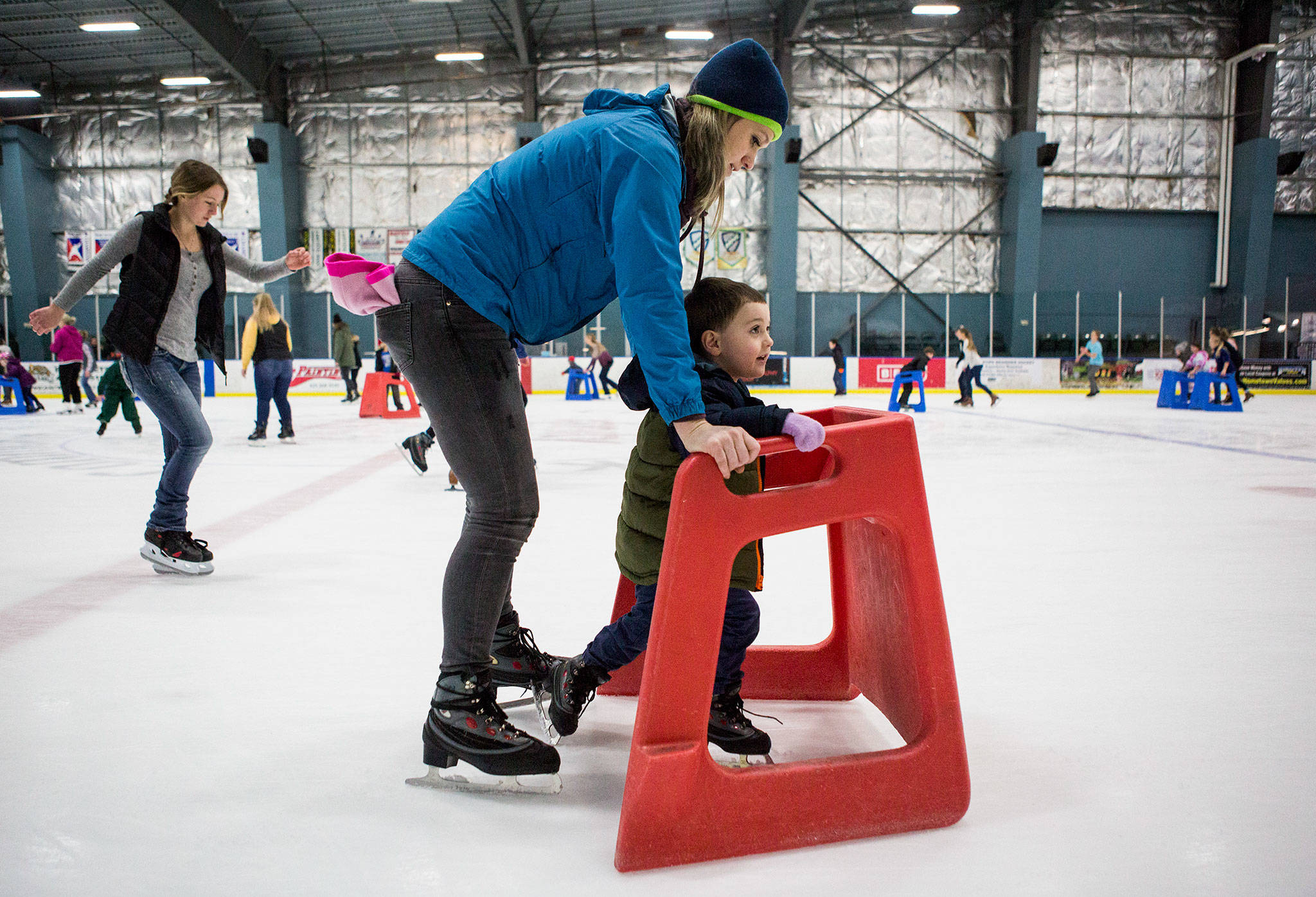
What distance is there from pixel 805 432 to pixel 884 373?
16.8 m

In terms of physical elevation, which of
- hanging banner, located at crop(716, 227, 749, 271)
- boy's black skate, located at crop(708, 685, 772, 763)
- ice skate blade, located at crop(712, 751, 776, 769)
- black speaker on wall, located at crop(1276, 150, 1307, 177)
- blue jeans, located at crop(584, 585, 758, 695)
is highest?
black speaker on wall, located at crop(1276, 150, 1307, 177)

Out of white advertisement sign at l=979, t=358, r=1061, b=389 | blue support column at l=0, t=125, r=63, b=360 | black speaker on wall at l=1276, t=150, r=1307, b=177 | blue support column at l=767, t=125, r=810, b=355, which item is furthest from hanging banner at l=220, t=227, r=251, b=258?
black speaker on wall at l=1276, t=150, r=1307, b=177

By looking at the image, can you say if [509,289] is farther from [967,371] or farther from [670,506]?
[967,371]

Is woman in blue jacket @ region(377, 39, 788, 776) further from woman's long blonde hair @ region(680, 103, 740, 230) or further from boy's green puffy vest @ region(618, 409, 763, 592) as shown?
boy's green puffy vest @ region(618, 409, 763, 592)

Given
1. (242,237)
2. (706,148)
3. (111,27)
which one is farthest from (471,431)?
(242,237)

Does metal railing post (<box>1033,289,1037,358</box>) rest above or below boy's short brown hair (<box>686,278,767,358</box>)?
above

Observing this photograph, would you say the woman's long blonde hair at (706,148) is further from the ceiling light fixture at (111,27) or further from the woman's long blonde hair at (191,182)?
the ceiling light fixture at (111,27)

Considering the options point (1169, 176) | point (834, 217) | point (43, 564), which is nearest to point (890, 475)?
point (43, 564)

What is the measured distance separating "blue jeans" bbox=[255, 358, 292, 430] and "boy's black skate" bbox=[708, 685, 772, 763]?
643 cm

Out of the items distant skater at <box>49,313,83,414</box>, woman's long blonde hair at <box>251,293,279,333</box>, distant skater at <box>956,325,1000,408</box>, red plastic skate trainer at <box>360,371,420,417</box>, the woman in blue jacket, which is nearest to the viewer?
the woman in blue jacket

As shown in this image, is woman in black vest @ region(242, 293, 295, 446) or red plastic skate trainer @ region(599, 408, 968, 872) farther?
woman in black vest @ region(242, 293, 295, 446)

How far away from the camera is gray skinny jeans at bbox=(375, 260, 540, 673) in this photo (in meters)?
1.36

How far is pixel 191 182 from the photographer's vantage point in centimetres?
270

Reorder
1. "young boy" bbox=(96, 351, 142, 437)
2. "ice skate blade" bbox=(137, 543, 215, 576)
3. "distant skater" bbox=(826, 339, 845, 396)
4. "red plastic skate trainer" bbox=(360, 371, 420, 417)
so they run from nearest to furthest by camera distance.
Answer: "ice skate blade" bbox=(137, 543, 215, 576), "young boy" bbox=(96, 351, 142, 437), "red plastic skate trainer" bbox=(360, 371, 420, 417), "distant skater" bbox=(826, 339, 845, 396)
